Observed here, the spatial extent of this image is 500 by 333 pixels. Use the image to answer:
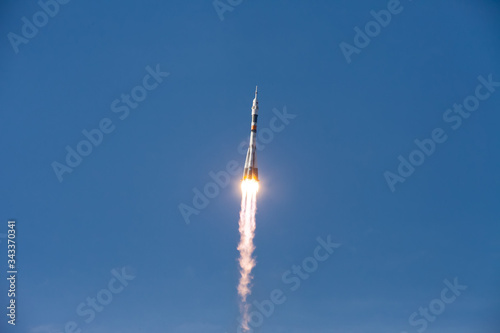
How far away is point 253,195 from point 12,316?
3891cm

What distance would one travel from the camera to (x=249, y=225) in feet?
375

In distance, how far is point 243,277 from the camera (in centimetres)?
11456

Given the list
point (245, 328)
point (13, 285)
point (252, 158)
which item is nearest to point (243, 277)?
point (245, 328)

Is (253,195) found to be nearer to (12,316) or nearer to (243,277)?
(243,277)

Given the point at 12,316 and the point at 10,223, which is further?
the point at 10,223

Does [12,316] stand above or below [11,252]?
below

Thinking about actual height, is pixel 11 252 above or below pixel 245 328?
above

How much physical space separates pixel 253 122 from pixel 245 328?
31.7 metres

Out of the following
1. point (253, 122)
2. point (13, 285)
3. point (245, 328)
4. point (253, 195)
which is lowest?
point (245, 328)

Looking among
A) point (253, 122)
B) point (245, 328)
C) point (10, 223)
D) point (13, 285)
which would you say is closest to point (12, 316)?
point (13, 285)

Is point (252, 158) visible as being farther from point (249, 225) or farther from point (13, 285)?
point (13, 285)

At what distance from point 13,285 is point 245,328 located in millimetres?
34979

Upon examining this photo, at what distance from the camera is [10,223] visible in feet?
359

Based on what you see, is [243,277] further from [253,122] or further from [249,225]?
[253,122]
